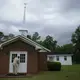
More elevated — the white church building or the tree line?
the tree line

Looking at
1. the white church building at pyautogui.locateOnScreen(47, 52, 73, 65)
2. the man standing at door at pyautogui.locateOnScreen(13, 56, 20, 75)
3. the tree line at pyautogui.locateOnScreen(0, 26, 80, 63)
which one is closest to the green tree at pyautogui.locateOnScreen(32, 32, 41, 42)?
the tree line at pyautogui.locateOnScreen(0, 26, 80, 63)

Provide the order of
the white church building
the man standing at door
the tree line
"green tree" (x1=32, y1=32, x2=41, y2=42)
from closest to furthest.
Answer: the man standing at door
the white church building
the tree line
"green tree" (x1=32, y1=32, x2=41, y2=42)

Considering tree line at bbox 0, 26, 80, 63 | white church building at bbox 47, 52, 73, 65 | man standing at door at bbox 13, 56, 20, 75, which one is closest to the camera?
man standing at door at bbox 13, 56, 20, 75

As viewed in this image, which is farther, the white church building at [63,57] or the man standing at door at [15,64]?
the white church building at [63,57]

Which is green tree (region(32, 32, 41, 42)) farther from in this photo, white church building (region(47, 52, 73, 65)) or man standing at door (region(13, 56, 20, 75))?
man standing at door (region(13, 56, 20, 75))

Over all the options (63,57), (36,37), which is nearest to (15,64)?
(63,57)

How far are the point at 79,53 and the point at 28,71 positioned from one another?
34.0 metres

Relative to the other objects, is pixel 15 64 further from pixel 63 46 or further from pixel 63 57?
pixel 63 46

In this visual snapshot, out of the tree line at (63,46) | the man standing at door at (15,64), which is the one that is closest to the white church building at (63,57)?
the tree line at (63,46)

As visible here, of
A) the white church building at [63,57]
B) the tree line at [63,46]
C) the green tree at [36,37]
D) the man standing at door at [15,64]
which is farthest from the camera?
the green tree at [36,37]

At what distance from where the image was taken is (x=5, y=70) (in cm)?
1967

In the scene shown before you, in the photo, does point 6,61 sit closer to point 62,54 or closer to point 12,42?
point 12,42

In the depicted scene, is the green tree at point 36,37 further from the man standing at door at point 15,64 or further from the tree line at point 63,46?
the man standing at door at point 15,64

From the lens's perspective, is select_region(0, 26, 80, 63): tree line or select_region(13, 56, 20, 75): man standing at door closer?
select_region(13, 56, 20, 75): man standing at door
